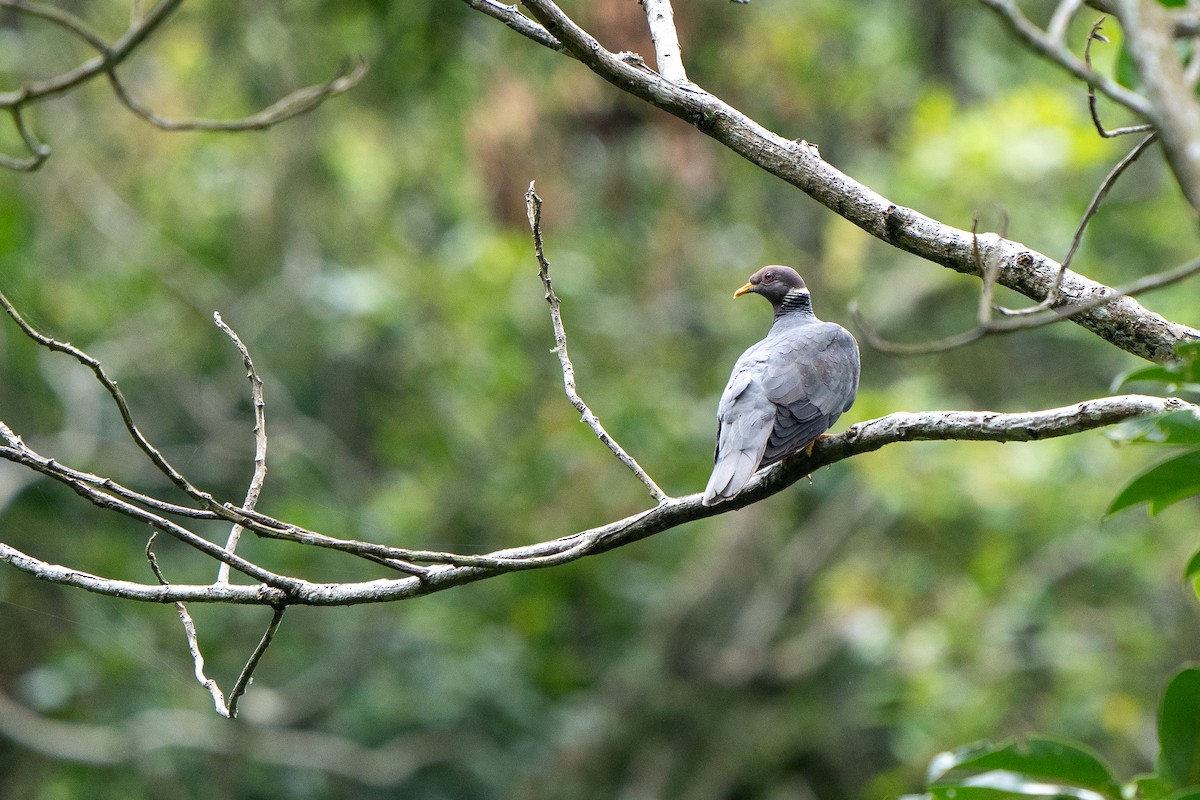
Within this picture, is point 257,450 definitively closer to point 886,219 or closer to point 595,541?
point 595,541

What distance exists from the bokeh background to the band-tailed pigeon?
321cm

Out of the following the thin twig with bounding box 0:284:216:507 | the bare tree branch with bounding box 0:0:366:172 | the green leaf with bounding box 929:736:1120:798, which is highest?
the bare tree branch with bounding box 0:0:366:172

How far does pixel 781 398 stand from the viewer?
3.36 m

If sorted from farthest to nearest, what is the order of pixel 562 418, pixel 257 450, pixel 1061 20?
pixel 562 418 → pixel 257 450 → pixel 1061 20

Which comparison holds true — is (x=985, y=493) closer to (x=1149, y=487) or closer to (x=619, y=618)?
(x=619, y=618)

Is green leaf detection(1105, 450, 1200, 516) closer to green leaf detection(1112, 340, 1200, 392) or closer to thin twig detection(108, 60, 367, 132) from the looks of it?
green leaf detection(1112, 340, 1200, 392)

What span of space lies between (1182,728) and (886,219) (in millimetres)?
1084

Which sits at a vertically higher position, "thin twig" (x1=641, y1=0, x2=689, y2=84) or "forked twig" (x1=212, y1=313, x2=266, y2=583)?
"thin twig" (x1=641, y1=0, x2=689, y2=84)

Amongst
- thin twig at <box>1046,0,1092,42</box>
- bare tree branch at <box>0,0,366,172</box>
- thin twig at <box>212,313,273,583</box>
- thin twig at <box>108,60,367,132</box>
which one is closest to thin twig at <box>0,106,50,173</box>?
bare tree branch at <box>0,0,366,172</box>

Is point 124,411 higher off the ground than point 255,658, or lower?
higher

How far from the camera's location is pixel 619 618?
30.4ft

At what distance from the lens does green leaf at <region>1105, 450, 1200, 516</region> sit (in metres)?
1.67

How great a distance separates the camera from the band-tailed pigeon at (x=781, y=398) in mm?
3084

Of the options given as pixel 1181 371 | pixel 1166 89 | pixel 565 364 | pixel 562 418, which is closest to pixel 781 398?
pixel 565 364
